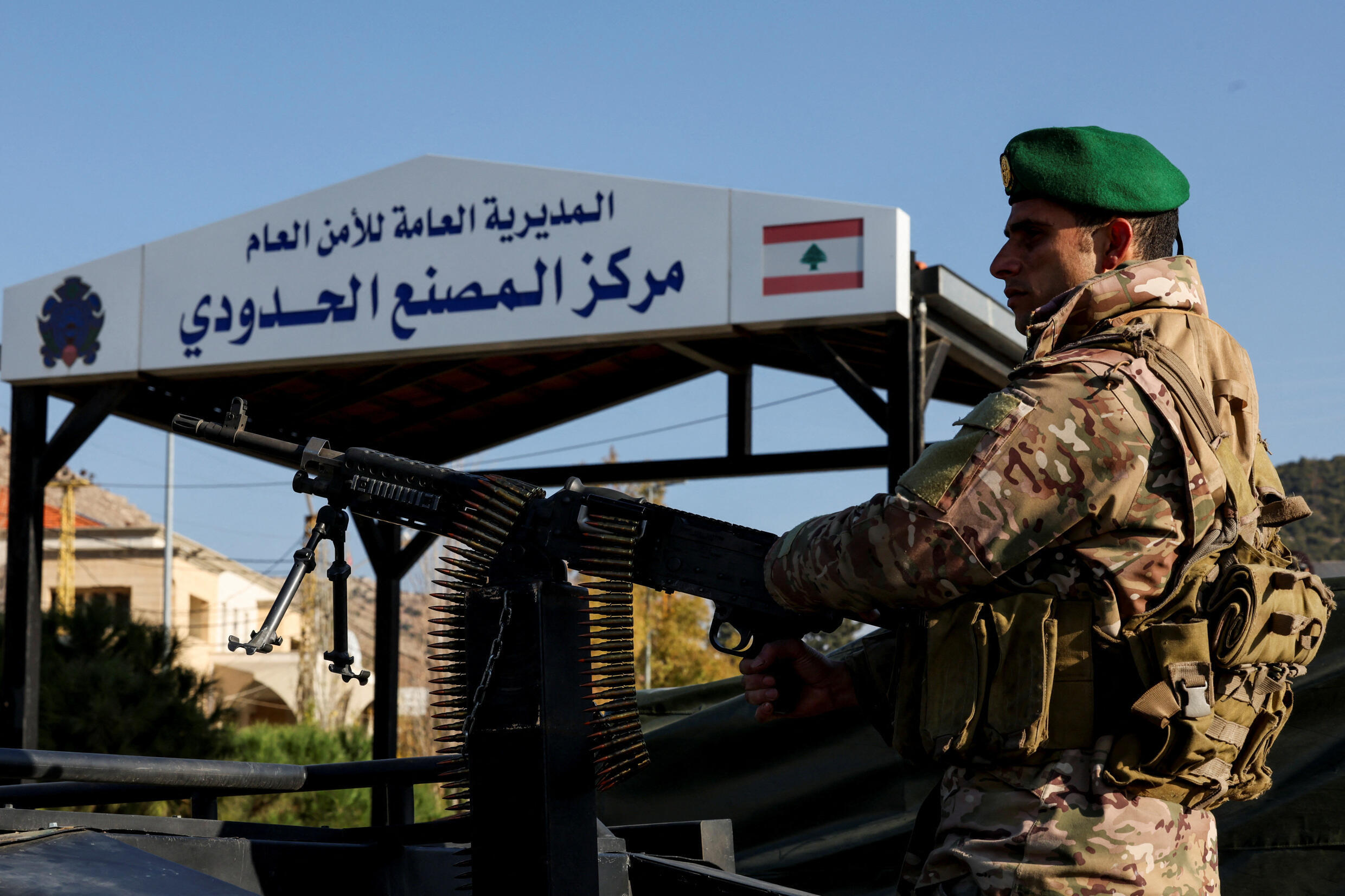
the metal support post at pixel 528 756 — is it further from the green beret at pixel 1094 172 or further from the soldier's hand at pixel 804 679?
the green beret at pixel 1094 172

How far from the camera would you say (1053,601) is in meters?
2.08

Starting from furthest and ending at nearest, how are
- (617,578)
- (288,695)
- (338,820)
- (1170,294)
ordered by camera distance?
(288,695)
(338,820)
(617,578)
(1170,294)

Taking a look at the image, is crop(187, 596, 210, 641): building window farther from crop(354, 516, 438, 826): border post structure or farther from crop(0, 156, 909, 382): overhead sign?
crop(0, 156, 909, 382): overhead sign

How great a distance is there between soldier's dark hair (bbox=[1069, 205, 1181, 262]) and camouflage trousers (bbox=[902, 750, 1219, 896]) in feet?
2.97

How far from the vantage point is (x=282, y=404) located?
37.9 ft

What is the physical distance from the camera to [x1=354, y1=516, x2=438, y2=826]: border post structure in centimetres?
1147

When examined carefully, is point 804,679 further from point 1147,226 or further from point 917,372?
point 917,372

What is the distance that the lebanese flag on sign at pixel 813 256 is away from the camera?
8156 mm

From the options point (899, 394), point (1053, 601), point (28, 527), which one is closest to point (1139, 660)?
point (1053, 601)

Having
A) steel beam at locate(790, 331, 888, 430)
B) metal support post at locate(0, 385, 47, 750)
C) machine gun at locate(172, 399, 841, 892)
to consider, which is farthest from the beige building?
machine gun at locate(172, 399, 841, 892)

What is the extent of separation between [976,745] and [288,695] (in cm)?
4769

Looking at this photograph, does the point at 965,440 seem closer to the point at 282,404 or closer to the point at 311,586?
the point at 282,404

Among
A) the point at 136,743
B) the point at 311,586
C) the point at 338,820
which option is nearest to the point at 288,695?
the point at 311,586

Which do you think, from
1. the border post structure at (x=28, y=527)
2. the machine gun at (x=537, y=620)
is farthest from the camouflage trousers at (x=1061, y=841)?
the border post structure at (x=28, y=527)
